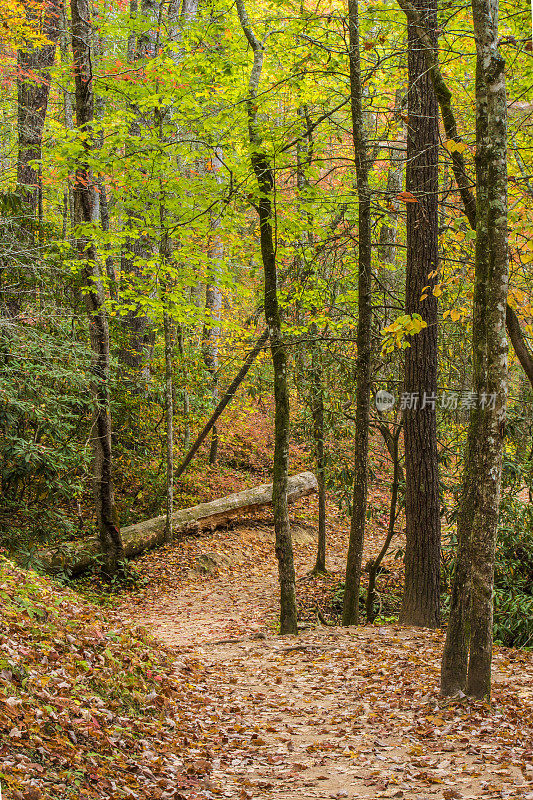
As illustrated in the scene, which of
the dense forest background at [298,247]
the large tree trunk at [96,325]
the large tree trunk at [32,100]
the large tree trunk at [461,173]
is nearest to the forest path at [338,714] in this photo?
the dense forest background at [298,247]

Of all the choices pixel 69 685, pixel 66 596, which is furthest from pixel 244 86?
pixel 69 685

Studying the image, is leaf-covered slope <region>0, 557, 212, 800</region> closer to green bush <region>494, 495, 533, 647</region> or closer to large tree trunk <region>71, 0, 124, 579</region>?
large tree trunk <region>71, 0, 124, 579</region>

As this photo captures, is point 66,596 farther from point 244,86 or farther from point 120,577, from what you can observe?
point 244,86

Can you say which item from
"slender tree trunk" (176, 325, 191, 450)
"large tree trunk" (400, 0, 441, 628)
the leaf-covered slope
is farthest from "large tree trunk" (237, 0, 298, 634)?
"slender tree trunk" (176, 325, 191, 450)

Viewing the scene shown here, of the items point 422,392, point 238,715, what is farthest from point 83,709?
point 422,392

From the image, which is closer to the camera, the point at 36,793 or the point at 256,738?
the point at 36,793

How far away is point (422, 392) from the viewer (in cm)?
807

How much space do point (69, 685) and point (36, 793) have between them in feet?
4.78

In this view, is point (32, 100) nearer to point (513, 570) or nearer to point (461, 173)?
point (461, 173)

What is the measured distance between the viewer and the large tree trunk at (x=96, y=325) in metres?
9.25

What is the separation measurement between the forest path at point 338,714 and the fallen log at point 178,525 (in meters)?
1.30

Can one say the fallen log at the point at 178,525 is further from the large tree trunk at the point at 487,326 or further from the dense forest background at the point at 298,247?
the large tree trunk at the point at 487,326

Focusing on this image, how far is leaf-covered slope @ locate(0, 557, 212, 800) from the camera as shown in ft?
11.2

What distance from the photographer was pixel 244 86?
8.46 m
